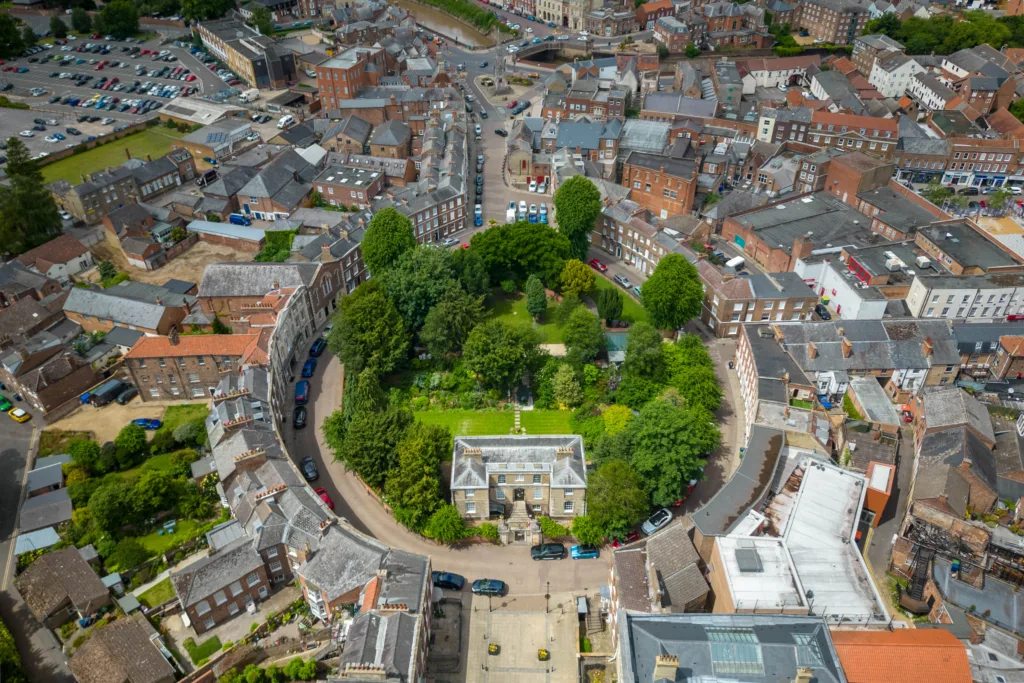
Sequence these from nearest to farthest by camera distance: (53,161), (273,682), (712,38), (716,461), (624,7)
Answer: (273,682)
(716,461)
(53,161)
(712,38)
(624,7)

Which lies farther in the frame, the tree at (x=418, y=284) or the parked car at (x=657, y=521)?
the tree at (x=418, y=284)

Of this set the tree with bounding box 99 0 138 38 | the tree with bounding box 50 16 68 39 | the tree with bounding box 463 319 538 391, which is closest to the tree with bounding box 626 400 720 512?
the tree with bounding box 463 319 538 391

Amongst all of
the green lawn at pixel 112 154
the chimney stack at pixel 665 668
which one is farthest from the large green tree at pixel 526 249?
the green lawn at pixel 112 154

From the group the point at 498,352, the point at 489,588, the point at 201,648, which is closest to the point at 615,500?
the point at 489,588

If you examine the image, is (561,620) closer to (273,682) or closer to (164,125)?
(273,682)

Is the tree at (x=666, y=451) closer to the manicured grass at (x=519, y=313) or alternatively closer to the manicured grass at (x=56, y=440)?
the manicured grass at (x=519, y=313)

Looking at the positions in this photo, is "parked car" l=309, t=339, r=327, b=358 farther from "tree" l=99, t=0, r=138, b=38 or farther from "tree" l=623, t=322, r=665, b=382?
"tree" l=99, t=0, r=138, b=38

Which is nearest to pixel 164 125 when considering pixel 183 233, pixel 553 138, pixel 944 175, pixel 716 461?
pixel 183 233
